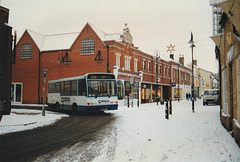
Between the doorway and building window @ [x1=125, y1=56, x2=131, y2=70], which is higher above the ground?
building window @ [x1=125, y1=56, x2=131, y2=70]

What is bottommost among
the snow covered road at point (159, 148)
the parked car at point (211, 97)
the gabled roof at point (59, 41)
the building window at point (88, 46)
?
the snow covered road at point (159, 148)

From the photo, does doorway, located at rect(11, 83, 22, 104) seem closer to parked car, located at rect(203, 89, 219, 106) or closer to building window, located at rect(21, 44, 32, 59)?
building window, located at rect(21, 44, 32, 59)

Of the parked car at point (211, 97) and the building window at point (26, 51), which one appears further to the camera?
the building window at point (26, 51)

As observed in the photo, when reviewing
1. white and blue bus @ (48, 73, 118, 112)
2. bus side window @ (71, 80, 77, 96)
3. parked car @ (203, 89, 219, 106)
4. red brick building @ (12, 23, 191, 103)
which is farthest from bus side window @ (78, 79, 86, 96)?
parked car @ (203, 89, 219, 106)

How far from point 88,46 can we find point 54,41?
7927 mm

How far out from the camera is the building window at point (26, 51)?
3416 cm

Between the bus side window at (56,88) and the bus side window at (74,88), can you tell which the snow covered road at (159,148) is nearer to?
the bus side window at (74,88)

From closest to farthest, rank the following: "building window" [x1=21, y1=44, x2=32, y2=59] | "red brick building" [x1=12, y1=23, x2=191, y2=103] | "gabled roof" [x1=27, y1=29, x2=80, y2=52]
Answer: "red brick building" [x1=12, y1=23, x2=191, y2=103] → "gabled roof" [x1=27, y1=29, x2=80, y2=52] → "building window" [x1=21, y1=44, x2=32, y2=59]

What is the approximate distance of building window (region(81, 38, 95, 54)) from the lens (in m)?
29.5

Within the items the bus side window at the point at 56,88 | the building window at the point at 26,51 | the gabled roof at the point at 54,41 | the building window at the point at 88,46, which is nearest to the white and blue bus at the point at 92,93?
the bus side window at the point at 56,88

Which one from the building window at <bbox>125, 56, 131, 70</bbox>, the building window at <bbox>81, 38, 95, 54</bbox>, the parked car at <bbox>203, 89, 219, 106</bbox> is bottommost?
the parked car at <bbox>203, 89, 219, 106</bbox>

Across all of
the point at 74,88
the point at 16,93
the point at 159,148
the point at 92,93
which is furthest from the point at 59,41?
the point at 159,148

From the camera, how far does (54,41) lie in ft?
114

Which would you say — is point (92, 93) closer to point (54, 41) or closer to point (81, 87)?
point (81, 87)
